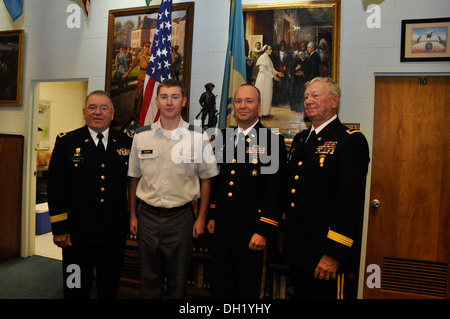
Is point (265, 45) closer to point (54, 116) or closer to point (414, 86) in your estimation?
point (414, 86)

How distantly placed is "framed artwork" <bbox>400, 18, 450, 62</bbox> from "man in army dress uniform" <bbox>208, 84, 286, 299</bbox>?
5.27 ft

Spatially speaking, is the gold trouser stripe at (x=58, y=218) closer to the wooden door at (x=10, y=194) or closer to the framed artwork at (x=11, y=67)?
the wooden door at (x=10, y=194)

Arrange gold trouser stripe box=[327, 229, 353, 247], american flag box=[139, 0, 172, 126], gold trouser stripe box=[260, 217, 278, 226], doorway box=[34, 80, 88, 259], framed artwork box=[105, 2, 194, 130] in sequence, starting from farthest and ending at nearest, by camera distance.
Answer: doorway box=[34, 80, 88, 259] → framed artwork box=[105, 2, 194, 130] → american flag box=[139, 0, 172, 126] → gold trouser stripe box=[260, 217, 278, 226] → gold trouser stripe box=[327, 229, 353, 247]

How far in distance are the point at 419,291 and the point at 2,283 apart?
3735 millimetres

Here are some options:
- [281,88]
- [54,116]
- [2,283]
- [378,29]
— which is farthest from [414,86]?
[54,116]

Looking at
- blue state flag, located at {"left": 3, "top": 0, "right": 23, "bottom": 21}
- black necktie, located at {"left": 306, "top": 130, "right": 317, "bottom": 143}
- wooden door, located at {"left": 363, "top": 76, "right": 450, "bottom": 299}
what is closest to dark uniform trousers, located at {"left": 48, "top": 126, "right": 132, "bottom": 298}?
black necktie, located at {"left": 306, "top": 130, "right": 317, "bottom": 143}

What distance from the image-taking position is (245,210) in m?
1.66

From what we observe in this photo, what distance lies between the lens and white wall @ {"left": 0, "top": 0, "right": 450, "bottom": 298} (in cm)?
248

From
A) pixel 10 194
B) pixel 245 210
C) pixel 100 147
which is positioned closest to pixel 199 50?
pixel 100 147

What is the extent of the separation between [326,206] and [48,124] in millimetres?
4906

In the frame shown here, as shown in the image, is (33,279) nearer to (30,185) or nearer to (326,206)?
(30,185)

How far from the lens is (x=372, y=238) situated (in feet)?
8.58

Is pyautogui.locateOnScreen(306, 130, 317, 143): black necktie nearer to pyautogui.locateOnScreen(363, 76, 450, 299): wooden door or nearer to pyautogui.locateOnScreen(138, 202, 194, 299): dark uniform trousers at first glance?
pyautogui.locateOnScreen(138, 202, 194, 299): dark uniform trousers

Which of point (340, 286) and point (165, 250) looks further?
point (165, 250)
